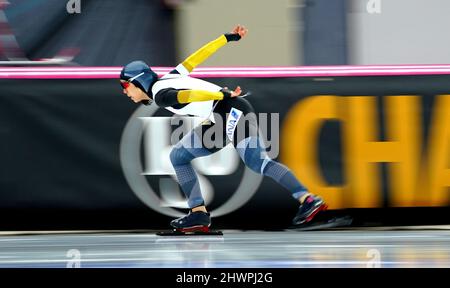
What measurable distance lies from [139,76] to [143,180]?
833 mm

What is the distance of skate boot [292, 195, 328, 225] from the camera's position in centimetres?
715

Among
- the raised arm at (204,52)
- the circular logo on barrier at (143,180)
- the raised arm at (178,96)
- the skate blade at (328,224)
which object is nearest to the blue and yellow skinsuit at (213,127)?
the raised arm at (204,52)

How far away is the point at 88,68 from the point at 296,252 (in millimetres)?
2207

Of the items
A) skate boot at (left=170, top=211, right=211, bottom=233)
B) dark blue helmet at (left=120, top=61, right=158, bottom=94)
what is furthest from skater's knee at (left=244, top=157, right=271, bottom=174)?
dark blue helmet at (left=120, top=61, right=158, bottom=94)

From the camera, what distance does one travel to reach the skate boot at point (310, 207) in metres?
7.15

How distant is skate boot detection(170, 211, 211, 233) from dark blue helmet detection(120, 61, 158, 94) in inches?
37.6

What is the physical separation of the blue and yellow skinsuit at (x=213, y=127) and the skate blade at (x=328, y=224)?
36cm

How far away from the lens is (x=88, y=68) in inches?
292

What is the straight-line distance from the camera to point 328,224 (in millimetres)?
7469

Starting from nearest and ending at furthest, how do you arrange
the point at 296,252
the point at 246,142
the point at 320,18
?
the point at 296,252 < the point at 246,142 < the point at 320,18

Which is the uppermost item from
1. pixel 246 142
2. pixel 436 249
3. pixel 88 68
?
pixel 88 68
